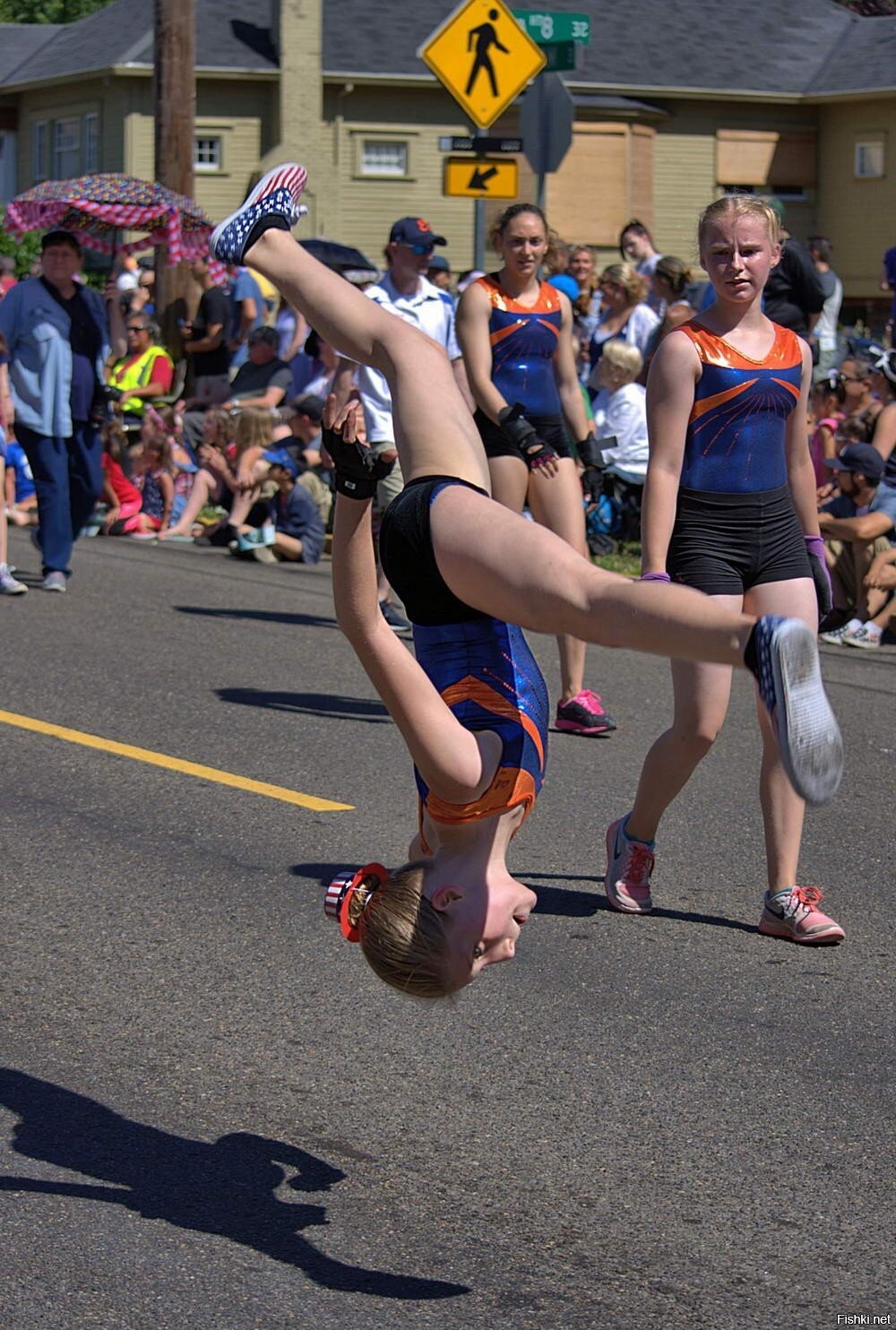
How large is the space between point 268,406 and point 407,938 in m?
12.8

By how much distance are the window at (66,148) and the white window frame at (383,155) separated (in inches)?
278

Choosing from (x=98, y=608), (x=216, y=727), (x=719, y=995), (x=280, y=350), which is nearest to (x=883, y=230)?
(x=280, y=350)

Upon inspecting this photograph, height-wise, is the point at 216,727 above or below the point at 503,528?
below

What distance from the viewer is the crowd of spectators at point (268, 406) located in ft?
37.8

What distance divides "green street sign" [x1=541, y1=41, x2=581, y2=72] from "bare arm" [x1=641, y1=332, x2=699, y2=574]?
10.4 meters

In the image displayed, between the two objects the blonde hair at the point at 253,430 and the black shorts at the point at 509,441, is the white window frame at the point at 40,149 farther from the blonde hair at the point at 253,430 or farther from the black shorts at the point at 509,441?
the black shorts at the point at 509,441

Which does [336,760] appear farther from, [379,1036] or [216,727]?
[379,1036]

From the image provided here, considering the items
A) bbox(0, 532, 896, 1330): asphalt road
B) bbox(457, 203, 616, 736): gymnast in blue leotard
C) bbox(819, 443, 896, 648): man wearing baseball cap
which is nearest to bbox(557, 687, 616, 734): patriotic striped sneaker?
bbox(457, 203, 616, 736): gymnast in blue leotard

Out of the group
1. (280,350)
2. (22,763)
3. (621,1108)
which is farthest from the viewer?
(280,350)

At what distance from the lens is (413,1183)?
4098mm

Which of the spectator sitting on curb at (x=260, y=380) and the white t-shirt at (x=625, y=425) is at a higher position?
the spectator sitting on curb at (x=260, y=380)

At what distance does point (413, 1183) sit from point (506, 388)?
17.0 ft

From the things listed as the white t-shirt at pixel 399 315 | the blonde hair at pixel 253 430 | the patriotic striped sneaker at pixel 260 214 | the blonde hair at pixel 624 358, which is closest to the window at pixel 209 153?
the blonde hair at pixel 253 430

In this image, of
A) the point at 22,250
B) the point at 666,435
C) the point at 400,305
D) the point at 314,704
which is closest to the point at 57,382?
the point at 400,305
